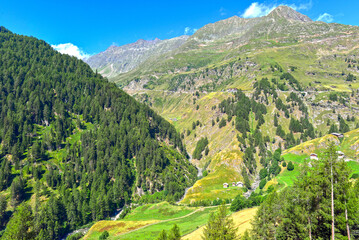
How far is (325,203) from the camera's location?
30906 mm

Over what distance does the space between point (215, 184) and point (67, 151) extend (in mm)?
140670

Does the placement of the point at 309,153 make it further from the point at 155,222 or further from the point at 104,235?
the point at 104,235

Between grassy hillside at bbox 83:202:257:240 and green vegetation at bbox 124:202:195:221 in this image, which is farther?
green vegetation at bbox 124:202:195:221

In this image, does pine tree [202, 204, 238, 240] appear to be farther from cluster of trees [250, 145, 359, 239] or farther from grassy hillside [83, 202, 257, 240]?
grassy hillside [83, 202, 257, 240]

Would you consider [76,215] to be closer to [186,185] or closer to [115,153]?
[115,153]

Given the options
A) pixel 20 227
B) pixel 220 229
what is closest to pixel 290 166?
pixel 220 229

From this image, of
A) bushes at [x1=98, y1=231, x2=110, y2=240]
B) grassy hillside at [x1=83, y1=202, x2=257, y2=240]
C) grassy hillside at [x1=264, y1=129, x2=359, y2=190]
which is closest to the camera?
grassy hillside at [x1=83, y1=202, x2=257, y2=240]

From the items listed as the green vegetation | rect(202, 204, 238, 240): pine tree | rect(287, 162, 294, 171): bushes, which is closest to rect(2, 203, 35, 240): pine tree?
rect(202, 204, 238, 240): pine tree

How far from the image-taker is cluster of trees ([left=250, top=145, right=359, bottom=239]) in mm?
28886

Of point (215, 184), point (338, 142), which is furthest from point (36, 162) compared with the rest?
point (338, 142)

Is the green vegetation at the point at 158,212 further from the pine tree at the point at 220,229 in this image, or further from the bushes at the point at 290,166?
the pine tree at the point at 220,229

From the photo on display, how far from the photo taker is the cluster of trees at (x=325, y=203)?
28886 millimetres

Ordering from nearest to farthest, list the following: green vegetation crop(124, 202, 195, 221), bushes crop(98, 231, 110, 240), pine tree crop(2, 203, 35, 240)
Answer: pine tree crop(2, 203, 35, 240)
bushes crop(98, 231, 110, 240)
green vegetation crop(124, 202, 195, 221)

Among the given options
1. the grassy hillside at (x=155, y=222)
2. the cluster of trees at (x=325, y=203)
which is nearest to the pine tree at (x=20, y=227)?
the cluster of trees at (x=325, y=203)
